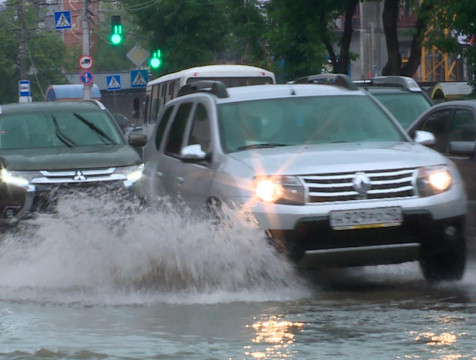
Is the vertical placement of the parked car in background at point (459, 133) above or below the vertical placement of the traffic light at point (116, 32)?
above

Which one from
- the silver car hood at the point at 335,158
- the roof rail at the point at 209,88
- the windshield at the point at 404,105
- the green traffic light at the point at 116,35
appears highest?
A: the roof rail at the point at 209,88

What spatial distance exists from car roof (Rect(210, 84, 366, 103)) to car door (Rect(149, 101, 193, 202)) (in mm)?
654

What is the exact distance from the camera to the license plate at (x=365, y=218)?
27.3ft

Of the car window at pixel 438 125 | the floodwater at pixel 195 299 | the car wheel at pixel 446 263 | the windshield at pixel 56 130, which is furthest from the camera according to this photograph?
the windshield at pixel 56 130

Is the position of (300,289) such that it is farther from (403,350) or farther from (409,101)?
(409,101)

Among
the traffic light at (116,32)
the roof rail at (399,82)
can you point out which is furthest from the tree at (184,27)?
the roof rail at (399,82)

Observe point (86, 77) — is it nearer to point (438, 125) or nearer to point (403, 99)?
point (403, 99)

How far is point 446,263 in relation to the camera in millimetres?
8984

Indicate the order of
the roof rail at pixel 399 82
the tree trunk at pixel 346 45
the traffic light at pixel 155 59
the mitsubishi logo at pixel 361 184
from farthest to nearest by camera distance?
the traffic light at pixel 155 59 < the tree trunk at pixel 346 45 < the roof rail at pixel 399 82 < the mitsubishi logo at pixel 361 184

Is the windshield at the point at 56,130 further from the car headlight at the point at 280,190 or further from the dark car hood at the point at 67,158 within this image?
the car headlight at the point at 280,190

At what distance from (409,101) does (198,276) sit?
36.9ft

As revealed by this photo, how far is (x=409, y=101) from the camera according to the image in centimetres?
1936

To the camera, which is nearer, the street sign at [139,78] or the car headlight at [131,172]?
the car headlight at [131,172]

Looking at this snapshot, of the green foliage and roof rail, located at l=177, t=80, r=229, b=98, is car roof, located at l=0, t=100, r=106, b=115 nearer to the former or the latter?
roof rail, located at l=177, t=80, r=229, b=98
